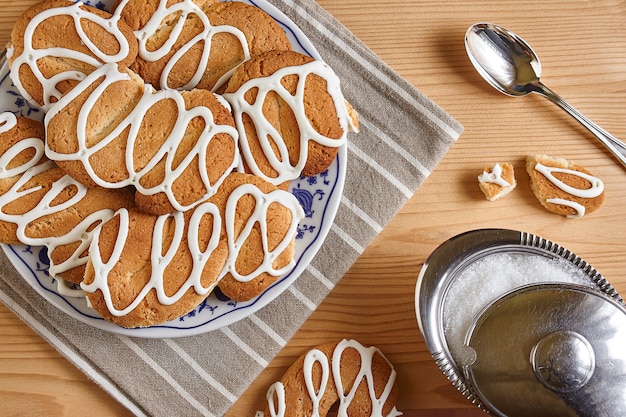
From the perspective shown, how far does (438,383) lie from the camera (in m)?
1.23

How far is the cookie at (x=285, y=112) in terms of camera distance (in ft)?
3.48

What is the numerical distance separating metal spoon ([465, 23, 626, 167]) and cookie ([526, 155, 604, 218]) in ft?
0.29

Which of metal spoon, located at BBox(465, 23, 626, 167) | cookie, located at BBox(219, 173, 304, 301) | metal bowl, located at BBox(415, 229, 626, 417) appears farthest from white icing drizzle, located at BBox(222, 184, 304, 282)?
metal spoon, located at BBox(465, 23, 626, 167)

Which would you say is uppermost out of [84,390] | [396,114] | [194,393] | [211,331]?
[396,114]

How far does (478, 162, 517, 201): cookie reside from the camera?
1.21 metres

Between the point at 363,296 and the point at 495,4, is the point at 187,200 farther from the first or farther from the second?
the point at 495,4

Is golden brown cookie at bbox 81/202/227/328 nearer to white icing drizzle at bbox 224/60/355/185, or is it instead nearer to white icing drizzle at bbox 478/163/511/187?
white icing drizzle at bbox 224/60/355/185

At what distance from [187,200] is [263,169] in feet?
0.47

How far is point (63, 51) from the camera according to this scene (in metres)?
1.05

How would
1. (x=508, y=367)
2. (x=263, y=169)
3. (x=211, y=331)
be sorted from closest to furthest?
1. (x=508, y=367)
2. (x=263, y=169)
3. (x=211, y=331)

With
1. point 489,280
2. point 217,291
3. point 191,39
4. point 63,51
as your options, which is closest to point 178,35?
point 191,39

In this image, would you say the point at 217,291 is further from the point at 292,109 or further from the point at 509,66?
the point at 509,66

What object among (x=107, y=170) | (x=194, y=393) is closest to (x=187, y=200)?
(x=107, y=170)

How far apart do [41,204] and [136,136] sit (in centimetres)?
20
